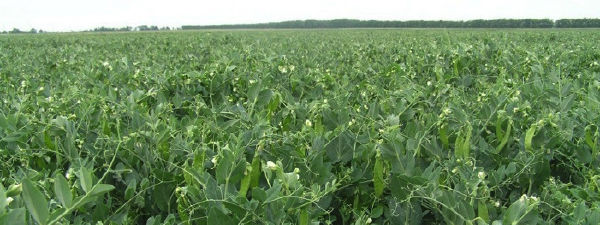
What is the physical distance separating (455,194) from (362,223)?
298mm

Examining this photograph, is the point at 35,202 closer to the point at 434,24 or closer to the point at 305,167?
the point at 305,167

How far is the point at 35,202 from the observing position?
1013 mm

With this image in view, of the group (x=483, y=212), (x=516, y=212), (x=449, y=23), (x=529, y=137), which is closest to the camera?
(x=516, y=212)

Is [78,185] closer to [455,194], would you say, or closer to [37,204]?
[37,204]

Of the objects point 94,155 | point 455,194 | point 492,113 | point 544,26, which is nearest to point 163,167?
point 94,155

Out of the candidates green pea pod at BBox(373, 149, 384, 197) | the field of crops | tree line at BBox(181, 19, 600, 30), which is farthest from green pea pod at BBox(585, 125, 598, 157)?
tree line at BBox(181, 19, 600, 30)

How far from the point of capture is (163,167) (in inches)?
68.4

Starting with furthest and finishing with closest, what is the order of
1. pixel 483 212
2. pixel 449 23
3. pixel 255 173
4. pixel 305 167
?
pixel 449 23, pixel 305 167, pixel 255 173, pixel 483 212

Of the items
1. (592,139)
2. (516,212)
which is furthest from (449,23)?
(516,212)

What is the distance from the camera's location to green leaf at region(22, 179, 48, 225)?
1.00 meters

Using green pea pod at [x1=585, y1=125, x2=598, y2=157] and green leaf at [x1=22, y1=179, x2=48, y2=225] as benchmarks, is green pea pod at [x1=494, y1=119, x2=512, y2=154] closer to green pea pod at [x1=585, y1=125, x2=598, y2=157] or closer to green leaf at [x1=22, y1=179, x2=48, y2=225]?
green pea pod at [x1=585, y1=125, x2=598, y2=157]

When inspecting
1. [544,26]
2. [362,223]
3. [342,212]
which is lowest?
[544,26]

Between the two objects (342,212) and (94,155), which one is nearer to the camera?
(342,212)

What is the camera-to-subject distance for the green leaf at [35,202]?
39.4 inches
